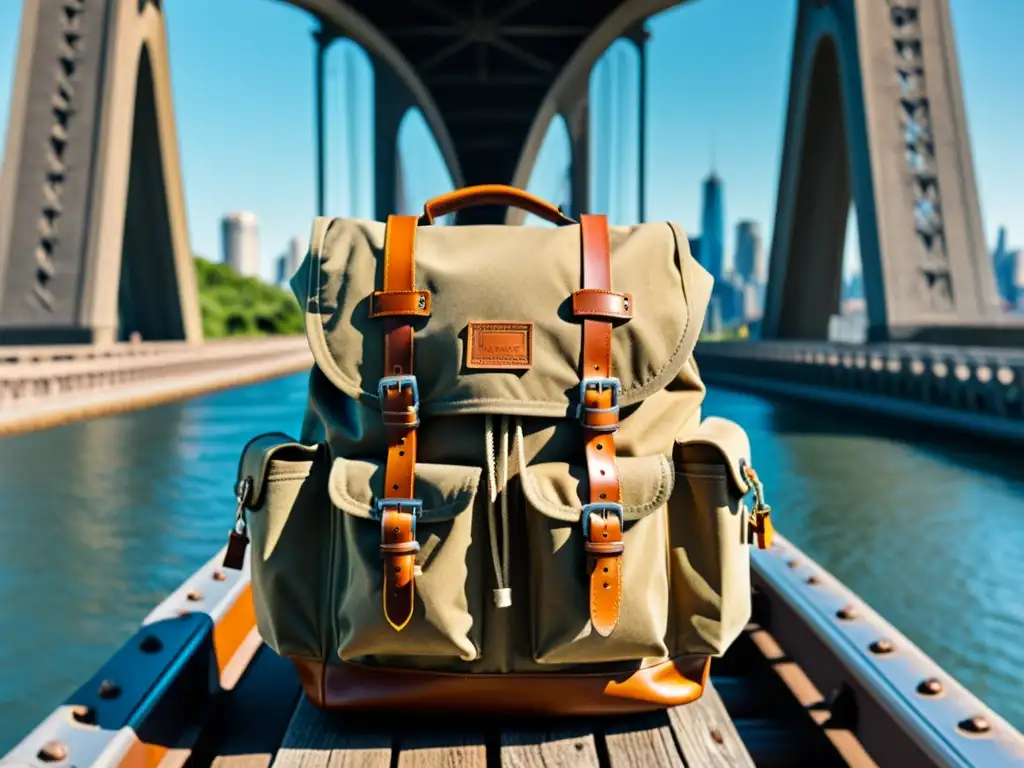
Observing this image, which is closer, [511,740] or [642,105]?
[511,740]

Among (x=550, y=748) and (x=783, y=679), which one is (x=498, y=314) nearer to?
(x=550, y=748)

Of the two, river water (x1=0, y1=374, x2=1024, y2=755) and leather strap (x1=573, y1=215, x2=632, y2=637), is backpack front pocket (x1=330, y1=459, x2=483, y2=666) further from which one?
river water (x1=0, y1=374, x2=1024, y2=755)

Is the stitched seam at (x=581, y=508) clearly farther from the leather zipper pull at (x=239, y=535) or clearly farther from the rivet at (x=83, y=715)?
the rivet at (x=83, y=715)

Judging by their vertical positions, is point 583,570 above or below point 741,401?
above

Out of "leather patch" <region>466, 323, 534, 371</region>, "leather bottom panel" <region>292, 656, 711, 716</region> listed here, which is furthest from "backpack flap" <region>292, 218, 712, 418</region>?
"leather bottom panel" <region>292, 656, 711, 716</region>

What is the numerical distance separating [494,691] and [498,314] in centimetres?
69

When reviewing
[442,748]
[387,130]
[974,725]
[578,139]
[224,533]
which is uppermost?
[387,130]

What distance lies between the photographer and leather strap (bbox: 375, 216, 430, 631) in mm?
1529

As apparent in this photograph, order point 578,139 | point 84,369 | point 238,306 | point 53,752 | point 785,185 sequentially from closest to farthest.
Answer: point 53,752 < point 84,369 < point 785,185 < point 578,139 < point 238,306

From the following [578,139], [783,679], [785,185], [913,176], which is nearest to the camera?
[783,679]

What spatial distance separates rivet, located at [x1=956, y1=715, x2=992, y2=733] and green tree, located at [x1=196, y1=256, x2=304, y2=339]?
46.9 metres

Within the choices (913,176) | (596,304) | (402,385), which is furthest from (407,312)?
(913,176)

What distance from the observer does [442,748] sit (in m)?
1.63

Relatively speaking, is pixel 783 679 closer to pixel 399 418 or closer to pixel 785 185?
pixel 399 418
